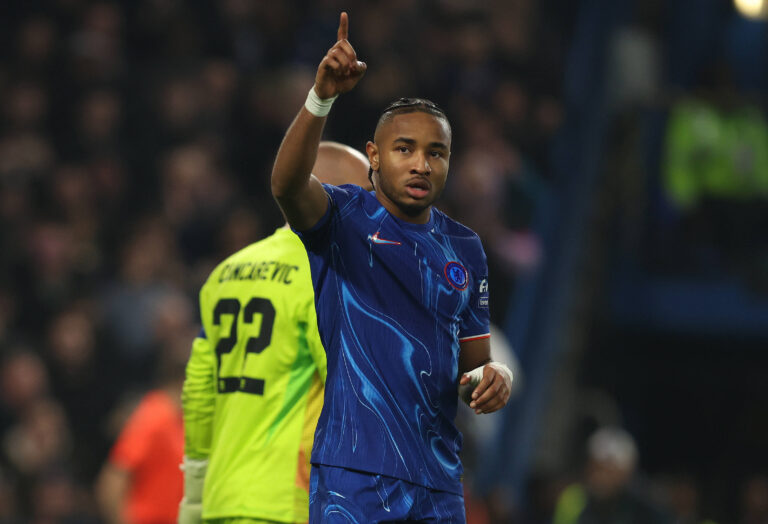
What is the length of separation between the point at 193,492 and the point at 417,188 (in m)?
1.70

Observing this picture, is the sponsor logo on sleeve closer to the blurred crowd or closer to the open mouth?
the open mouth

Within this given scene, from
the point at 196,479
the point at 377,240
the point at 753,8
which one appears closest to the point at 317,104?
the point at 377,240

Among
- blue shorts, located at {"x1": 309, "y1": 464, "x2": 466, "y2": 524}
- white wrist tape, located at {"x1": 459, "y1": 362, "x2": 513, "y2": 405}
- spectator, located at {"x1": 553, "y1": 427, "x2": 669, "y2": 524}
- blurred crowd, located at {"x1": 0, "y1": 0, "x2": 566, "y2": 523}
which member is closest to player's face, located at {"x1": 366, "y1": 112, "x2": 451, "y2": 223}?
white wrist tape, located at {"x1": 459, "y1": 362, "x2": 513, "y2": 405}

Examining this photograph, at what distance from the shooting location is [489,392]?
3.16 meters

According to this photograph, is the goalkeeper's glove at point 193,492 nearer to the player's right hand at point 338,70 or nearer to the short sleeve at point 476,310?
the short sleeve at point 476,310

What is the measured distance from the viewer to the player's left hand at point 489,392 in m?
3.17

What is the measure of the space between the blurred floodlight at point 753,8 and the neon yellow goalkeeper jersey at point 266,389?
379 inches

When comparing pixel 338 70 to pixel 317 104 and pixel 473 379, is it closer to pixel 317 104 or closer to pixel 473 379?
pixel 317 104

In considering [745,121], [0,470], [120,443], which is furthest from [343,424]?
[745,121]

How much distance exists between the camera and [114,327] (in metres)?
8.58

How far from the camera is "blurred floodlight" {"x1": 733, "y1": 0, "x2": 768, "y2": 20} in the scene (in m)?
12.4

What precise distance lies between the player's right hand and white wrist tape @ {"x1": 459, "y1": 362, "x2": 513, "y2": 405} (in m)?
0.86

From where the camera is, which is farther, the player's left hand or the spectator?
the spectator

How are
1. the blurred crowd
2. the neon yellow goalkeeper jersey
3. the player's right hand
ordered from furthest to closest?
1. the blurred crowd
2. the neon yellow goalkeeper jersey
3. the player's right hand
